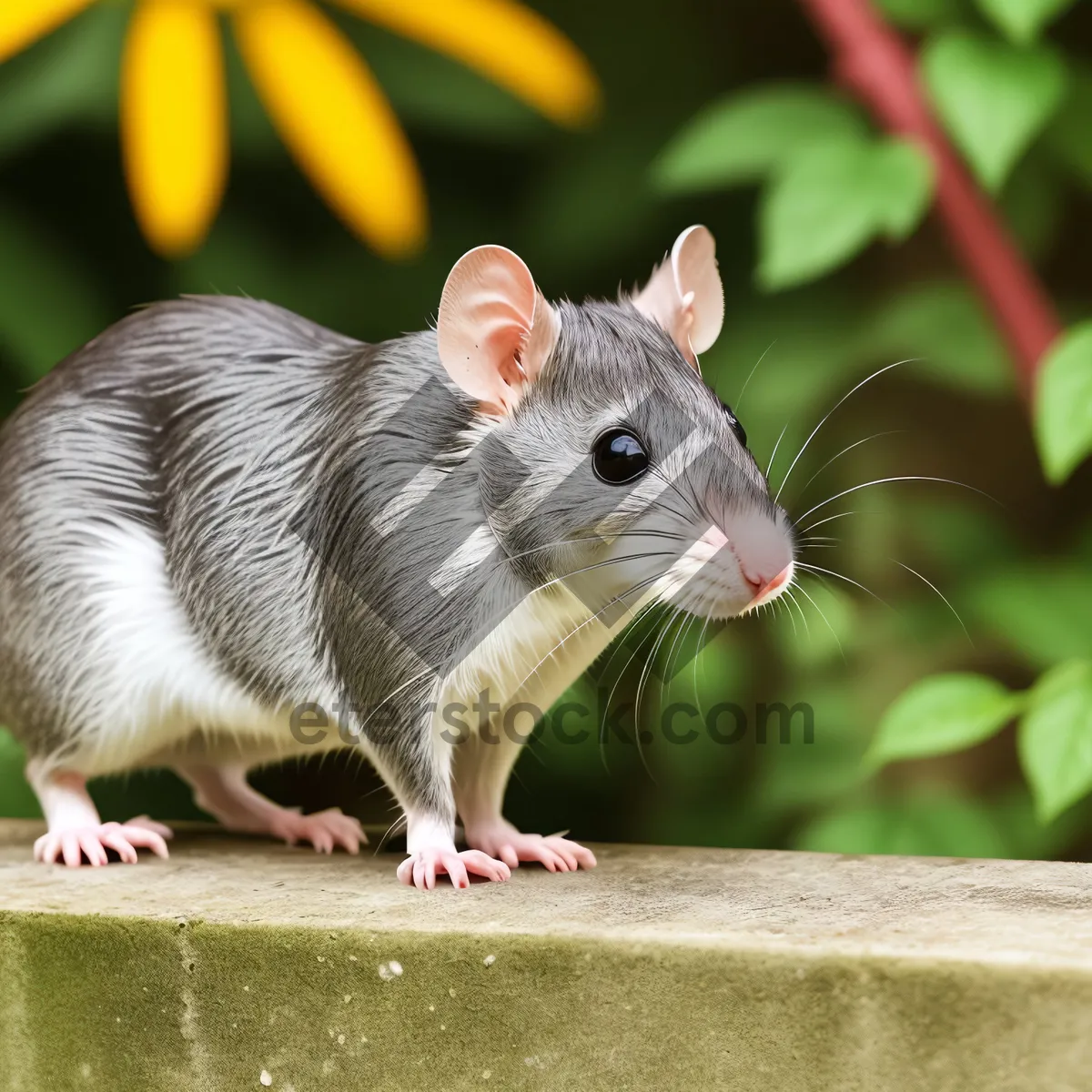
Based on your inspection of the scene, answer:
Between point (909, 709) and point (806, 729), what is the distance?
0.52m

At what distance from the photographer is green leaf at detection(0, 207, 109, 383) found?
2219 millimetres

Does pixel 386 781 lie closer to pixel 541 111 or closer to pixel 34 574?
pixel 34 574

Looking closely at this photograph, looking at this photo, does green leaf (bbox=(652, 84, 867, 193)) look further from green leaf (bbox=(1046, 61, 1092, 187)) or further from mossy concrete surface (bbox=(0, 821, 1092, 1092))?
mossy concrete surface (bbox=(0, 821, 1092, 1092))

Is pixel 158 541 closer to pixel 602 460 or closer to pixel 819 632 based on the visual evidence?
pixel 602 460

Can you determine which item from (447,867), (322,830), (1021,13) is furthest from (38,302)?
(1021,13)

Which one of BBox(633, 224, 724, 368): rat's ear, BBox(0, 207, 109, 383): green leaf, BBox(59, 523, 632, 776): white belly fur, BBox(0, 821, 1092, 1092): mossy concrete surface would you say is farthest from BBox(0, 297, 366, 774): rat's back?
BBox(0, 207, 109, 383): green leaf

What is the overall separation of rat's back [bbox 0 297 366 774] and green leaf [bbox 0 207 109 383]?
47 cm

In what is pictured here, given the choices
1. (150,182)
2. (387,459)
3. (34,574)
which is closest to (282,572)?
(387,459)

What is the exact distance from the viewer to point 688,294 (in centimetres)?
163

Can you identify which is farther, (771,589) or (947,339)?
(947,339)

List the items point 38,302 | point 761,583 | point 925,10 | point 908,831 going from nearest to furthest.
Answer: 1. point 761,583
2. point 925,10
3. point 908,831
4. point 38,302

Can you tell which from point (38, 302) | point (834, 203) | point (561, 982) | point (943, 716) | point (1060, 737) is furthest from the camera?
point (38, 302)

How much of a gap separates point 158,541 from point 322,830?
425 mm

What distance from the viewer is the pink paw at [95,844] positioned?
1.74 meters
